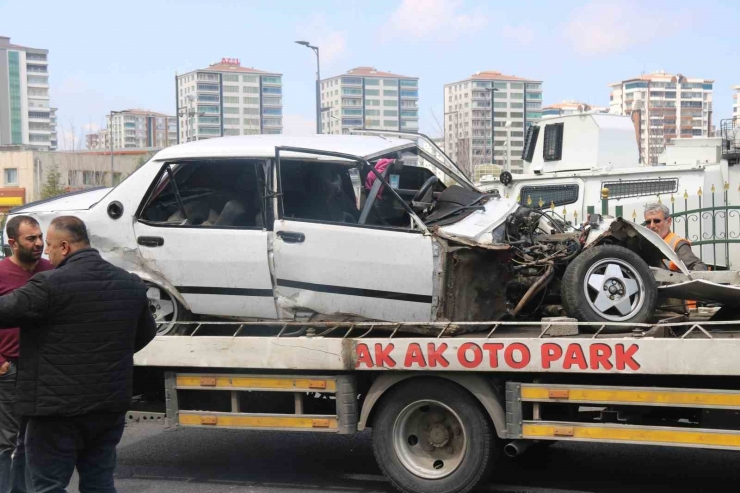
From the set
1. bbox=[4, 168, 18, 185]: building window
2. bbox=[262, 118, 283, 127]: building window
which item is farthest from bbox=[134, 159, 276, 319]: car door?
bbox=[262, 118, 283, 127]: building window

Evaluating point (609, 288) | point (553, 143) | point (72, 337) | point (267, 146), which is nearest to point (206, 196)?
point (267, 146)

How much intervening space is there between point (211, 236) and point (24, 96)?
178039mm

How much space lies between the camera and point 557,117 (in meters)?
14.1

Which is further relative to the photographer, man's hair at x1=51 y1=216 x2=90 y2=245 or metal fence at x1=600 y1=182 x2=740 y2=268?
metal fence at x1=600 y1=182 x2=740 y2=268

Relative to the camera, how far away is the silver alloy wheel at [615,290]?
620 centimetres

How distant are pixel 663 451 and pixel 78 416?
4964 mm

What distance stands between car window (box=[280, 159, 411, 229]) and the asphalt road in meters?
1.88

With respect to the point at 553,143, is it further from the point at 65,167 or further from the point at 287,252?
the point at 65,167

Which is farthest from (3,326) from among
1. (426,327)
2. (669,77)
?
(669,77)

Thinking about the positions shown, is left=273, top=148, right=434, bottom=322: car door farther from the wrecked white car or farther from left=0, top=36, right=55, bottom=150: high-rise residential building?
left=0, top=36, right=55, bottom=150: high-rise residential building

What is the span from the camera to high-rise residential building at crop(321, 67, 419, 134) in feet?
518

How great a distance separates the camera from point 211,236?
6.73 m

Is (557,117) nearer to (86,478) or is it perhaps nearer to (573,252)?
(573,252)

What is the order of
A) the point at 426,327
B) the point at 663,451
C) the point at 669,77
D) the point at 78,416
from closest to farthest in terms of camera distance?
the point at 78,416, the point at 426,327, the point at 663,451, the point at 669,77
